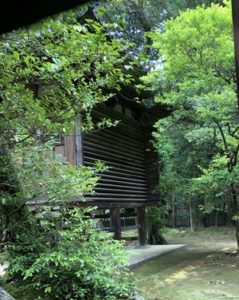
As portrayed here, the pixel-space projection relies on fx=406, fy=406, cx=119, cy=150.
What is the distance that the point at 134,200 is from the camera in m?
11.8

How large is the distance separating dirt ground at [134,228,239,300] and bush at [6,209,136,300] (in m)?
2.25

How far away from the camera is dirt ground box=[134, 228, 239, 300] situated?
7.18 meters

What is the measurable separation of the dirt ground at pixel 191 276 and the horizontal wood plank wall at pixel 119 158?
1.90 metres

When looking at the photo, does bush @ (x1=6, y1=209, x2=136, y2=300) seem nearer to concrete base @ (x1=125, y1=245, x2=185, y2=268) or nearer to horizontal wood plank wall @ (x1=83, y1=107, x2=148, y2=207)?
horizontal wood plank wall @ (x1=83, y1=107, x2=148, y2=207)

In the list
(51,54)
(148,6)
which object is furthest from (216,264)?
(148,6)

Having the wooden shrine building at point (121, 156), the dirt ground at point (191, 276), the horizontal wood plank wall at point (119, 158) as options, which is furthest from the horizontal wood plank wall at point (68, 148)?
the dirt ground at point (191, 276)

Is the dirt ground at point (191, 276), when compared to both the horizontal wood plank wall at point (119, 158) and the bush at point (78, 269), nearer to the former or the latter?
the horizontal wood plank wall at point (119, 158)

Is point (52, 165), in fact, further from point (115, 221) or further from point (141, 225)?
point (141, 225)

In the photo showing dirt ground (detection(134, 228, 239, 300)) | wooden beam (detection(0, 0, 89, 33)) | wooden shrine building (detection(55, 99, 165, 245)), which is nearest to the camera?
wooden beam (detection(0, 0, 89, 33))

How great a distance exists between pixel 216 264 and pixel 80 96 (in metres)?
7.59

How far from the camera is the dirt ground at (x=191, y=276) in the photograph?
718cm

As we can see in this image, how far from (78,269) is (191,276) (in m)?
4.97

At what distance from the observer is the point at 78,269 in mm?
4715

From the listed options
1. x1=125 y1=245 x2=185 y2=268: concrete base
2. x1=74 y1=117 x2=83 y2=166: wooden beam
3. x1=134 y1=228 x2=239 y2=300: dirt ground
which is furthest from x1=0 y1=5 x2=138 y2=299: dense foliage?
x1=125 y1=245 x2=185 y2=268: concrete base
